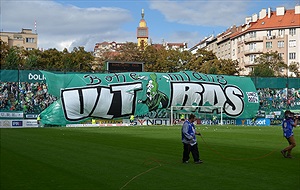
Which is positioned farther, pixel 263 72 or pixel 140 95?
pixel 263 72

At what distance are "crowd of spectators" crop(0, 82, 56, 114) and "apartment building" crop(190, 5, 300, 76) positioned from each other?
72.6 m

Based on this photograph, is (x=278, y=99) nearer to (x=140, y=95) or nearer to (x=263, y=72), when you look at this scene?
(x=263, y=72)

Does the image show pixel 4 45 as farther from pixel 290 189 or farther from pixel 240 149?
pixel 290 189

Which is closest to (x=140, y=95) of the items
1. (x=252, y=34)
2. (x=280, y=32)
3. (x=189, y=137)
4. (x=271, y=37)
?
(x=189, y=137)

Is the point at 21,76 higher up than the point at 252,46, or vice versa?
the point at 252,46

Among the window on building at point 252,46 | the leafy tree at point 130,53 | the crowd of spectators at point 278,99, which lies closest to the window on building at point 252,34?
the window on building at point 252,46

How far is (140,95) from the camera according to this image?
60.1 metres

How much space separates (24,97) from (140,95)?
14.1 metres

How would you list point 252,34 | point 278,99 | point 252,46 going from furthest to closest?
point 252,34
point 252,46
point 278,99

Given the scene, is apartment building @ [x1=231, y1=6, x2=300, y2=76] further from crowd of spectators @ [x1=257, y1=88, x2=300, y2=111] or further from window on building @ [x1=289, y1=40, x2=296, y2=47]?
crowd of spectators @ [x1=257, y1=88, x2=300, y2=111]

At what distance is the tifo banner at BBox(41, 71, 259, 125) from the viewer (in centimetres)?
5570

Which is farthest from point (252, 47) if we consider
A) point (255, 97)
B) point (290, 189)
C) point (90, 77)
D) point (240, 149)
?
point (290, 189)

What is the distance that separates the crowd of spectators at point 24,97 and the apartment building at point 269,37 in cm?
7263

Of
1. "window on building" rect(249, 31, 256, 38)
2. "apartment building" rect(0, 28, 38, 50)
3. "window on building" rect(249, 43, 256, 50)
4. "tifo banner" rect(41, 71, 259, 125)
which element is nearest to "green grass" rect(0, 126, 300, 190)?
"tifo banner" rect(41, 71, 259, 125)
